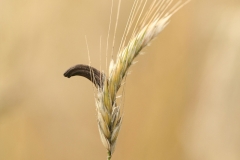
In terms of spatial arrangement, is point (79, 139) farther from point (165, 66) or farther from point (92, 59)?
point (165, 66)

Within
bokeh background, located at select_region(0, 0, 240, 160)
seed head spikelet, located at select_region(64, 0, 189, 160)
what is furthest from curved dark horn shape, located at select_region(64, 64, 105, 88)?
bokeh background, located at select_region(0, 0, 240, 160)

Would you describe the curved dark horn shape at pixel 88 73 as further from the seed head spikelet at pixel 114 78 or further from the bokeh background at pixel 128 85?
the bokeh background at pixel 128 85

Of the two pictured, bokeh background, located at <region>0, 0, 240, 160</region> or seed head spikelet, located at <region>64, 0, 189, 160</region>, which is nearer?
seed head spikelet, located at <region>64, 0, 189, 160</region>

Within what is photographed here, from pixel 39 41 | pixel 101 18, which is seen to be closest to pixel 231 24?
pixel 101 18

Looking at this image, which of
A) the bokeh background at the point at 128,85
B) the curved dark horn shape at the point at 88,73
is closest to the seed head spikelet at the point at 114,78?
the curved dark horn shape at the point at 88,73

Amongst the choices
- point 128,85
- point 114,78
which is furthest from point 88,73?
point 128,85

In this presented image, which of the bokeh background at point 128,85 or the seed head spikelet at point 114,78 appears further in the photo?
the bokeh background at point 128,85

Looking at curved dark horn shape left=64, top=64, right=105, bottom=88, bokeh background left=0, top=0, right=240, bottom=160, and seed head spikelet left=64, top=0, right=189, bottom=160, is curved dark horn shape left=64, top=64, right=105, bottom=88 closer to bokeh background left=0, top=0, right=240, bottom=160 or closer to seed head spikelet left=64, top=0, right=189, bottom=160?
seed head spikelet left=64, top=0, right=189, bottom=160

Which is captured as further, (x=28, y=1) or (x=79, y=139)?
(x=79, y=139)
